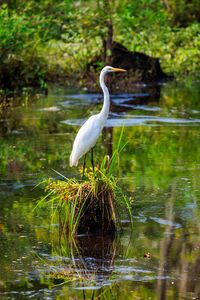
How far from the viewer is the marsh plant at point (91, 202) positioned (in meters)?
9.04

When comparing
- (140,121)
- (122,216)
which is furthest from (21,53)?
(122,216)

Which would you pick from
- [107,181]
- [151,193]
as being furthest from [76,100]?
[107,181]

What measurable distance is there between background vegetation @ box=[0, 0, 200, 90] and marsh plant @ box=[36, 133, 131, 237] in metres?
11.6

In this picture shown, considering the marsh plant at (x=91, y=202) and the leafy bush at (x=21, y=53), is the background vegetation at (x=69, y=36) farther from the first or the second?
the marsh plant at (x=91, y=202)

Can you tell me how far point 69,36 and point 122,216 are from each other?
42.1 ft

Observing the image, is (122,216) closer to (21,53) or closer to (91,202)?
(91,202)

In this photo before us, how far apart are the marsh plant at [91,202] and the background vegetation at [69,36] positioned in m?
11.6

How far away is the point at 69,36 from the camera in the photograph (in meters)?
22.2

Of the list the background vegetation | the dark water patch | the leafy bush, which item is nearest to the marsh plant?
the dark water patch

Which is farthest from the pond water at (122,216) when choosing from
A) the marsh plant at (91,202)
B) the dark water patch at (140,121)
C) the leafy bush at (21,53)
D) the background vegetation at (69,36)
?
the background vegetation at (69,36)

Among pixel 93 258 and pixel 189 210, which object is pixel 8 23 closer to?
pixel 189 210

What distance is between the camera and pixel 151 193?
36.4 feet

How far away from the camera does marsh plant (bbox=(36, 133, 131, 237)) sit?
9.04m

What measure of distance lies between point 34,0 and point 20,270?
15.9 metres
